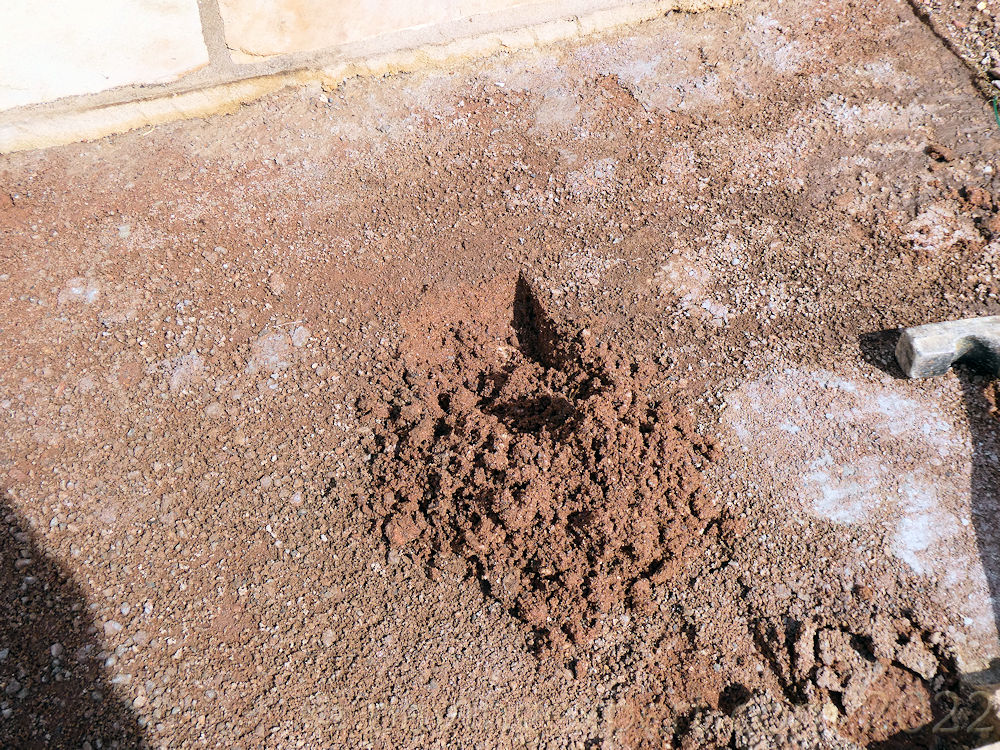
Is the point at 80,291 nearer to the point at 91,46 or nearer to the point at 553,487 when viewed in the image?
the point at 91,46

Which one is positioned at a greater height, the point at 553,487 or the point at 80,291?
the point at 80,291

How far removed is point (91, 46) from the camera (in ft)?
11.6

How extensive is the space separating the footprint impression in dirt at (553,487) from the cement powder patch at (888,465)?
29 cm

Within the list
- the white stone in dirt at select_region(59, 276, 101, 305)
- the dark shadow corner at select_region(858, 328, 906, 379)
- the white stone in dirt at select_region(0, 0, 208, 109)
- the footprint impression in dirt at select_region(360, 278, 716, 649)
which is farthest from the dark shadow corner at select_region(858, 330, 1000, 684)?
the white stone in dirt at select_region(0, 0, 208, 109)

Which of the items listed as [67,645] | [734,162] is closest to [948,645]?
[734,162]

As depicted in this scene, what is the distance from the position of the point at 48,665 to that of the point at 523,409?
1.76 metres

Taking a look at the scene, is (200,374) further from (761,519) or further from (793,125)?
(793,125)

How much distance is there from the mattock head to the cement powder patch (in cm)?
9

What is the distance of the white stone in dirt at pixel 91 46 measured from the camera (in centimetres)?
347

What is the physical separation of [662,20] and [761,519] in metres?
2.88

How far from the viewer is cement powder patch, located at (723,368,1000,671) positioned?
2.13 m

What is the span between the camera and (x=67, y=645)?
2264mm

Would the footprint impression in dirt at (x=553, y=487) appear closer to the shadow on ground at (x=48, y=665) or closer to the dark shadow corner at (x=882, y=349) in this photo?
the dark shadow corner at (x=882, y=349)

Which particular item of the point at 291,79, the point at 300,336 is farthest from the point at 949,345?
the point at 291,79
